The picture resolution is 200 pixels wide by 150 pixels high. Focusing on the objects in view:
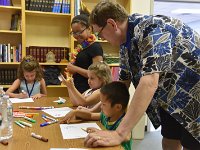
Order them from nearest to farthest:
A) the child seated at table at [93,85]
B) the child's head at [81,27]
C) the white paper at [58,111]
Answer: the white paper at [58,111] → the child seated at table at [93,85] → the child's head at [81,27]

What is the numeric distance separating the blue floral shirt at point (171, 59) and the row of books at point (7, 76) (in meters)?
2.30

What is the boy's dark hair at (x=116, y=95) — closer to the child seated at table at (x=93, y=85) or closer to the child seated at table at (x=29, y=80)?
the child seated at table at (x=93, y=85)

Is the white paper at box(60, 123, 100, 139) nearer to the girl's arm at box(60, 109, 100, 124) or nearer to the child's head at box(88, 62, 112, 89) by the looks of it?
the girl's arm at box(60, 109, 100, 124)

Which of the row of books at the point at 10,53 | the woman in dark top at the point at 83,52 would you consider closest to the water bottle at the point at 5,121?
the woman in dark top at the point at 83,52

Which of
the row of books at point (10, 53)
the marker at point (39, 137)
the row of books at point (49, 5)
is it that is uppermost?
the row of books at point (49, 5)

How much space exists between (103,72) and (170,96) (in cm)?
70

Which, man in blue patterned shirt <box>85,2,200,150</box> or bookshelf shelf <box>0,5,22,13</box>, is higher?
bookshelf shelf <box>0,5,22,13</box>

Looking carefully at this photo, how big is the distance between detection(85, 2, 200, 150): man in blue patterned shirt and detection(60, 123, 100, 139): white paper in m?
0.15

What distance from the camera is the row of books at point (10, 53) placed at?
329 cm

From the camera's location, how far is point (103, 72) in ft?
6.41

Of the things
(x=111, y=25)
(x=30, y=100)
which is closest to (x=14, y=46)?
(x=30, y=100)

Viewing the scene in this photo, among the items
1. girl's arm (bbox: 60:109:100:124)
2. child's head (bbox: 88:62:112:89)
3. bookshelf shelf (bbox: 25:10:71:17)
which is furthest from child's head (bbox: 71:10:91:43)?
bookshelf shelf (bbox: 25:10:71:17)

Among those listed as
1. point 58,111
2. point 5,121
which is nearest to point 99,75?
point 58,111

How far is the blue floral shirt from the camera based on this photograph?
44.3 inches
